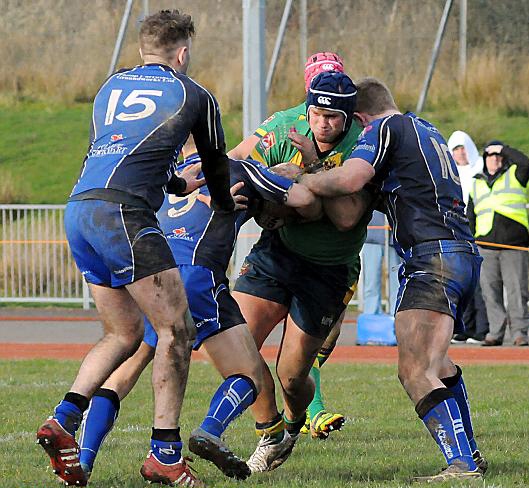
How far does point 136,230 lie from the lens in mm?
5914

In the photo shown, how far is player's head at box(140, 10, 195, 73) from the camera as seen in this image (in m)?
6.13

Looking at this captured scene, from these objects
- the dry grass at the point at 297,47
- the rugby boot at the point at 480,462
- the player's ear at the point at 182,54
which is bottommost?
the dry grass at the point at 297,47

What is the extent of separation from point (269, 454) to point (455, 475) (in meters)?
1.27

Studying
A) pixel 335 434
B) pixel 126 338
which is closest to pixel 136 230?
pixel 126 338

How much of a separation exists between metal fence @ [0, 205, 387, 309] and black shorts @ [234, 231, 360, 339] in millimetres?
14153

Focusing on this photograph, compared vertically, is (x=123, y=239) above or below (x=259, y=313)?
above

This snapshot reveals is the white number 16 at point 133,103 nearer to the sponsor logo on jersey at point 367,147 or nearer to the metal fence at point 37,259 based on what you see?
the sponsor logo on jersey at point 367,147

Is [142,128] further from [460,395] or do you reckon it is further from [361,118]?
[460,395]

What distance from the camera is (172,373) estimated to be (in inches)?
236

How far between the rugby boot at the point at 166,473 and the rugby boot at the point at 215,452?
12cm

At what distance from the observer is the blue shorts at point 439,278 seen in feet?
20.7

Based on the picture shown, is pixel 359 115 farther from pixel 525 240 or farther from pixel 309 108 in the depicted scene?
pixel 525 240

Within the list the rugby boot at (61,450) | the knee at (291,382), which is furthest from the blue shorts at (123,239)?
the knee at (291,382)

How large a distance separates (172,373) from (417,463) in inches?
65.2
